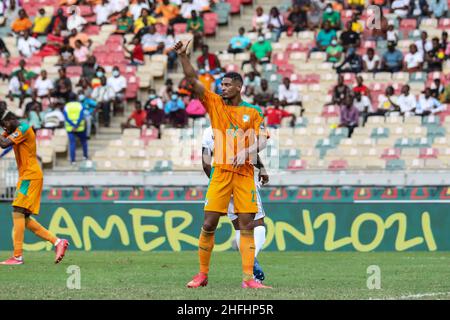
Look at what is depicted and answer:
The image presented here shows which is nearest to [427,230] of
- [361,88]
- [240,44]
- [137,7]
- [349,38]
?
[361,88]

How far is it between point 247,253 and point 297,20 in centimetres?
1806

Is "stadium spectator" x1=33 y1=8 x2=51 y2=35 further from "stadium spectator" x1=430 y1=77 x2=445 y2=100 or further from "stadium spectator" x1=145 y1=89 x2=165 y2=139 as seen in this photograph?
"stadium spectator" x1=430 y1=77 x2=445 y2=100

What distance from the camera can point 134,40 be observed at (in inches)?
1206

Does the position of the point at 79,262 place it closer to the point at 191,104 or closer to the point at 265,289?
the point at 265,289

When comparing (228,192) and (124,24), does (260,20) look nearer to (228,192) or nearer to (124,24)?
A: (124,24)

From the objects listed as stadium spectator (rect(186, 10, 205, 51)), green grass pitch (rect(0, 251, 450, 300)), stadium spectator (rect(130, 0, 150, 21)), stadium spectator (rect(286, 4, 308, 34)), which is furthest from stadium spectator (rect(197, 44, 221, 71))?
green grass pitch (rect(0, 251, 450, 300))

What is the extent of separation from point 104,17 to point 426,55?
29.9 feet

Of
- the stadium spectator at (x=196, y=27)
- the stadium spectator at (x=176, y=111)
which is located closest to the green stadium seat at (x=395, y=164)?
the stadium spectator at (x=176, y=111)

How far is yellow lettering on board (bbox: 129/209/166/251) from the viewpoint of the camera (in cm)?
2205

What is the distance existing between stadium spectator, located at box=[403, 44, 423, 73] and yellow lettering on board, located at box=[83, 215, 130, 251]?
877cm

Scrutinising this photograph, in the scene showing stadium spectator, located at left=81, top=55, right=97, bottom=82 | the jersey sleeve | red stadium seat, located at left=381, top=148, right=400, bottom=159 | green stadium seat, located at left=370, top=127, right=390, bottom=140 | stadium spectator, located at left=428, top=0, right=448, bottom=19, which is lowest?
red stadium seat, located at left=381, top=148, right=400, bottom=159

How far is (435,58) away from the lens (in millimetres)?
27656

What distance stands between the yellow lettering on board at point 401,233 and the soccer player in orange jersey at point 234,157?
30.5ft
